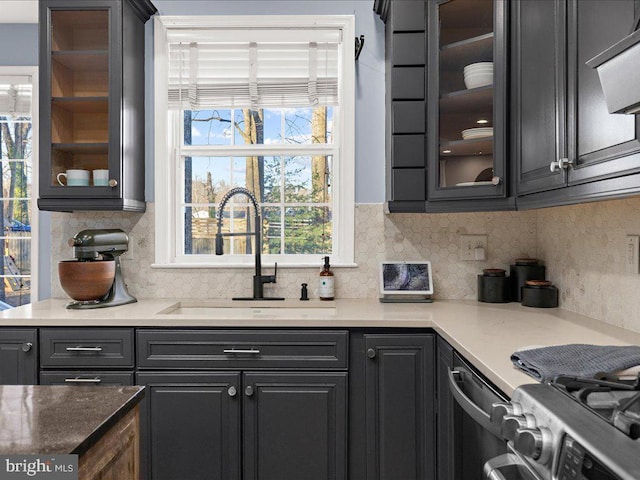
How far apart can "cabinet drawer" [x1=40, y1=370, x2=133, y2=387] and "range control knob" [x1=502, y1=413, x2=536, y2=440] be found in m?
1.67

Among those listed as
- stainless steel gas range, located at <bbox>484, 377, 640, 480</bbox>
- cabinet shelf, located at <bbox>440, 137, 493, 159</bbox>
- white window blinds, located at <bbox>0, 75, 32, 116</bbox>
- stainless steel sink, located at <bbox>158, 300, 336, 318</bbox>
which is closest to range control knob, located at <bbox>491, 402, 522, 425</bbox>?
stainless steel gas range, located at <bbox>484, 377, 640, 480</bbox>

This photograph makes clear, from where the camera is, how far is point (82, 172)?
247cm

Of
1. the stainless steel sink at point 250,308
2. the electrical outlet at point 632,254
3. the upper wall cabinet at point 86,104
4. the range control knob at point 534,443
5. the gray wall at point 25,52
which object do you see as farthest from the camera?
the gray wall at point 25,52

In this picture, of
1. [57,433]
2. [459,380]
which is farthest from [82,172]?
[459,380]

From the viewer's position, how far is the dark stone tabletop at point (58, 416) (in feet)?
2.68

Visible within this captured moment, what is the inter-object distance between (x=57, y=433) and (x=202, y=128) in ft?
7.46

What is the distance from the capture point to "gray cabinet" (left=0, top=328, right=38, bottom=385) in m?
2.09

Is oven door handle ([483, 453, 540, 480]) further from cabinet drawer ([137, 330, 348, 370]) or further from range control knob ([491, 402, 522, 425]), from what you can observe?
cabinet drawer ([137, 330, 348, 370])

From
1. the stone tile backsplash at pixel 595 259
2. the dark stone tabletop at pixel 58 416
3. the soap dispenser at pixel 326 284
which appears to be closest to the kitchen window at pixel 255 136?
the soap dispenser at pixel 326 284

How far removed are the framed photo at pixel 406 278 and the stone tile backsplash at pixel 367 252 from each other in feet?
0.41

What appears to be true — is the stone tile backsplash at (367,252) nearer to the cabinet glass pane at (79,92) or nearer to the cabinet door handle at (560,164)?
the cabinet glass pane at (79,92)

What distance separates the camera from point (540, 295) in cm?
231

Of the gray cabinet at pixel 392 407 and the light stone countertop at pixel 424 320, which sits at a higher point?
the light stone countertop at pixel 424 320

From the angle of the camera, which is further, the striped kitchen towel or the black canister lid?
the black canister lid
